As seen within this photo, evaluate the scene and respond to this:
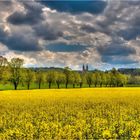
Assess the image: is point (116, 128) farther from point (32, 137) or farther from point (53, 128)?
point (32, 137)

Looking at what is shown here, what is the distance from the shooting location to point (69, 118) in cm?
2184

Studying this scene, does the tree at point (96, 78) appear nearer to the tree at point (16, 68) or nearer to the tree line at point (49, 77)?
the tree line at point (49, 77)

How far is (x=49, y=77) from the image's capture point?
124 meters

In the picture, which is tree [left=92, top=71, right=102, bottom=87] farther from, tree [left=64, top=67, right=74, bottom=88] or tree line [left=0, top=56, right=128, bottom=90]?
tree [left=64, top=67, right=74, bottom=88]

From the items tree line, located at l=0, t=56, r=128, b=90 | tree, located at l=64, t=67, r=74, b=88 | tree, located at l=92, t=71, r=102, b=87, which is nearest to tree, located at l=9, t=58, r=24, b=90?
tree line, located at l=0, t=56, r=128, b=90

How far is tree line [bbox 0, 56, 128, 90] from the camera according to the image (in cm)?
9500

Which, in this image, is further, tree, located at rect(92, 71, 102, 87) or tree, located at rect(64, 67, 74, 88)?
tree, located at rect(92, 71, 102, 87)

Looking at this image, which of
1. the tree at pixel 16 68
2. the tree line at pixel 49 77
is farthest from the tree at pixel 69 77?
the tree at pixel 16 68

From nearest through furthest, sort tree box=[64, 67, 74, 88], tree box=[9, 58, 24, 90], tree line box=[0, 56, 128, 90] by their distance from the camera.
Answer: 1. tree line box=[0, 56, 128, 90]
2. tree box=[9, 58, 24, 90]
3. tree box=[64, 67, 74, 88]

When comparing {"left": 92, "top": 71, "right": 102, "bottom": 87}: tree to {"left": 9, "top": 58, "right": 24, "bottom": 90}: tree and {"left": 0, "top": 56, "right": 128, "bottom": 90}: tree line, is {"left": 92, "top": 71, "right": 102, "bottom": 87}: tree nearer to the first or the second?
{"left": 0, "top": 56, "right": 128, "bottom": 90}: tree line

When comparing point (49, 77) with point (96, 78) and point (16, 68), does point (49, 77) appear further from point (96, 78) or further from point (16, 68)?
point (16, 68)

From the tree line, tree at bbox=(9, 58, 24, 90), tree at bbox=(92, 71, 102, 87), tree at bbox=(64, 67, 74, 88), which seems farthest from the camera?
tree at bbox=(92, 71, 102, 87)

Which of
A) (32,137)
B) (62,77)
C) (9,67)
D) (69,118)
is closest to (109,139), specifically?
(32,137)

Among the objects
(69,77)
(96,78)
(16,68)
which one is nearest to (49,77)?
(69,77)
